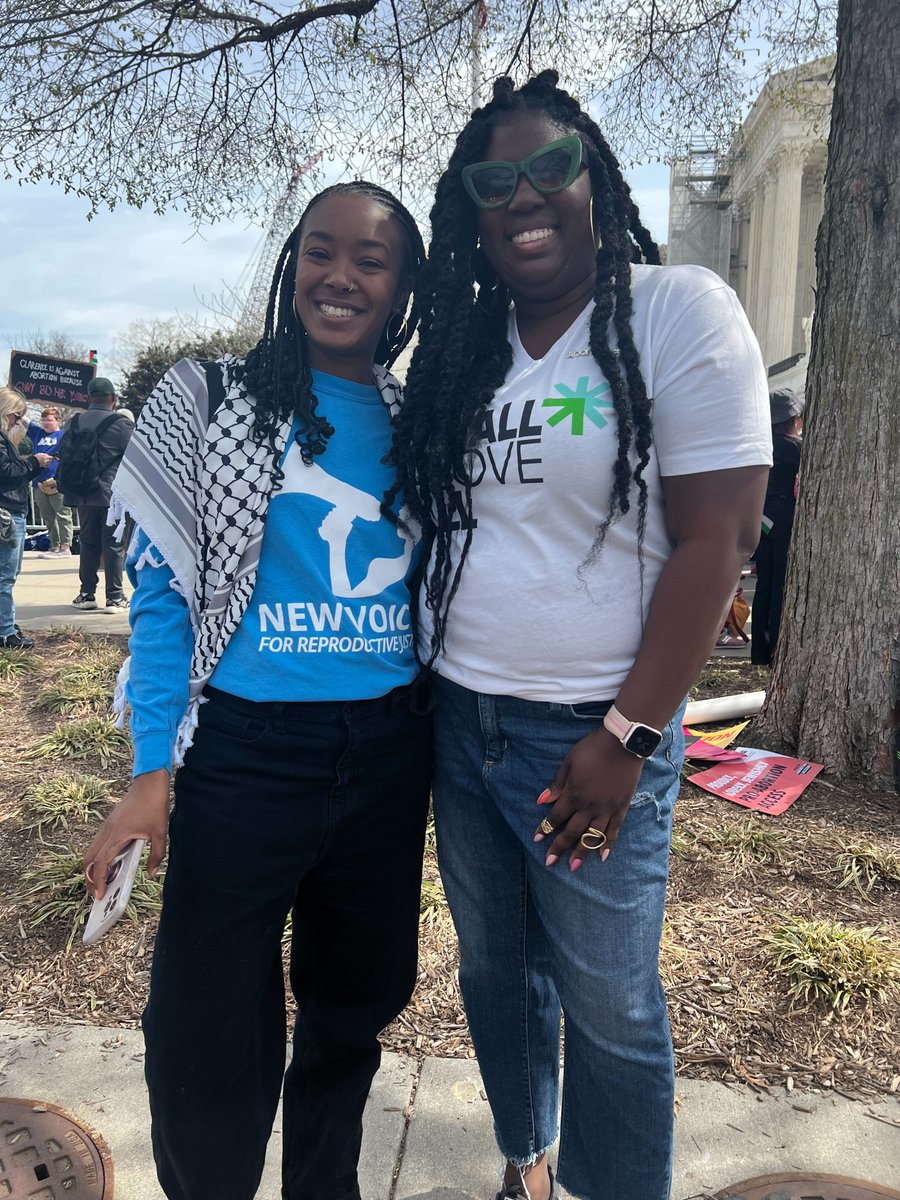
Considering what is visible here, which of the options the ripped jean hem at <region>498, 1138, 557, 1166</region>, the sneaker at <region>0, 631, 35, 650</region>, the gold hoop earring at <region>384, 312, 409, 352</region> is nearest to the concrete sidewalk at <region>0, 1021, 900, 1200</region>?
the ripped jean hem at <region>498, 1138, 557, 1166</region>

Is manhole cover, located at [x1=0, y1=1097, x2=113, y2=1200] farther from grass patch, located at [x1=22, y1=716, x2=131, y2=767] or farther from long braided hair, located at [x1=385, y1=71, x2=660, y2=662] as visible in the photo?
grass patch, located at [x1=22, y1=716, x2=131, y2=767]

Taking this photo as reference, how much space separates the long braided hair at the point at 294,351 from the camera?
162 cm

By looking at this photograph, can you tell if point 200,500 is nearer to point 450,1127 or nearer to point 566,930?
point 566,930

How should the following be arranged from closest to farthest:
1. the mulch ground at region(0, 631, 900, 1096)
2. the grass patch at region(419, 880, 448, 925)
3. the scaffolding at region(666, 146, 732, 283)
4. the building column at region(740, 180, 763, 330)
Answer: the mulch ground at region(0, 631, 900, 1096) < the grass patch at region(419, 880, 448, 925) < the building column at region(740, 180, 763, 330) < the scaffolding at region(666, 146, 732, 283)

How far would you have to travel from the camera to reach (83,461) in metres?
7.77

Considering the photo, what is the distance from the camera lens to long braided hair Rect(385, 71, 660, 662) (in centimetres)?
141

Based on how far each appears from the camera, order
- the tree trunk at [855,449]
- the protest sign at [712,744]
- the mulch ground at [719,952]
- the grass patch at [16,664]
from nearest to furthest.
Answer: the mulch ground at [719,952], the tree trunk at [855,449], the protest sign at [712,744], the grass patch at [16,664]

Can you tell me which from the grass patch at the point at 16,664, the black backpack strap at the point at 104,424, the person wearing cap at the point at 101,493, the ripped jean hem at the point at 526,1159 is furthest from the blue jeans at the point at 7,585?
the ripped jean hem at the point at 526,1159

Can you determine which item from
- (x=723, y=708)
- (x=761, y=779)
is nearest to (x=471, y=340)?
(x=761, y=779)

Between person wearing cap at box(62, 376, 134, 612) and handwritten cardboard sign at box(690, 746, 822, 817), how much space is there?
18.9ft

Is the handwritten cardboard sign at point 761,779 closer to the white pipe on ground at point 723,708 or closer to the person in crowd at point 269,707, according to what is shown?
the white pipe on ground at point 723,708

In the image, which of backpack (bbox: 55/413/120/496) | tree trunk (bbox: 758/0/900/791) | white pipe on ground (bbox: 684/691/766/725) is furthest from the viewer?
backpack (bbox: 55/413/120/496)

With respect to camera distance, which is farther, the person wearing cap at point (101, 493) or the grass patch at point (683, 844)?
the person wearing cap at point (101, 493)

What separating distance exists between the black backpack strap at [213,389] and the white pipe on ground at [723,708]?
141 inches
